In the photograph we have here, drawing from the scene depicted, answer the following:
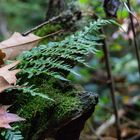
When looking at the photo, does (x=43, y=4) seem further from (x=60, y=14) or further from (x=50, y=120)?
(x=50, y=120)

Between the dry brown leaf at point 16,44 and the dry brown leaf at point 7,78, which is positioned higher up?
the dry brown leaf at point 16,44

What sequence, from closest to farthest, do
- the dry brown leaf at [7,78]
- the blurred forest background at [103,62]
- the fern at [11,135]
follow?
the fern at [11,135] → the dry brown leaf at [7,78] → the blurred forest background at [103,62]

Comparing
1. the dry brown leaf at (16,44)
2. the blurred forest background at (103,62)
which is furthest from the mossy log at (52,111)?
the blurred forest background at (103,62)

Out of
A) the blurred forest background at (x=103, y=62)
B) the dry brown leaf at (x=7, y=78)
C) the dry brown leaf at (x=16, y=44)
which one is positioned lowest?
the blurred forest background at (x=103, y=62)

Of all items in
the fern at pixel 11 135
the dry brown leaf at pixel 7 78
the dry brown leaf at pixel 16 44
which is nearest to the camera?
the fern at pixel 11 135

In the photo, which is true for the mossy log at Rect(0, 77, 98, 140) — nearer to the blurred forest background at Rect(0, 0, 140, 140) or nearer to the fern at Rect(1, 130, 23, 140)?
the fern at Rect(1, 130, 23, 140)

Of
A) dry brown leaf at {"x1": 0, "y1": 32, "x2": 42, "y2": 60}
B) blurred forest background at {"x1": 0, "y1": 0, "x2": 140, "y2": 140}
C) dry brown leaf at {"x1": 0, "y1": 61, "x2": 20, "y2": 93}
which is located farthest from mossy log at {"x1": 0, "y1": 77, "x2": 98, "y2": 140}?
blurred forest background at {"x1": 0, "y1": 0, "x2": 140, "y2": 140}

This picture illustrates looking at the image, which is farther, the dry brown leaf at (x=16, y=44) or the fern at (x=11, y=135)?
the dry brown leaf at (x=16, y=44)

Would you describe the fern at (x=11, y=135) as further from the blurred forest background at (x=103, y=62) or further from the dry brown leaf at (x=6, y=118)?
the blurred forest background at (x=103, y=62)
